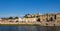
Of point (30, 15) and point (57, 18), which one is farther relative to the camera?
point (30, 15)

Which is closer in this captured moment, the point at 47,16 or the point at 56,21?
the point at 56,21

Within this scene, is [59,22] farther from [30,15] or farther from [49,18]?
[30,15]

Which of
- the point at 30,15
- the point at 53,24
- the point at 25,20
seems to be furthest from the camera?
the point at 30,15

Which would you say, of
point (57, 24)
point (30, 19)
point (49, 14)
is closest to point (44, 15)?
point (49, 14)

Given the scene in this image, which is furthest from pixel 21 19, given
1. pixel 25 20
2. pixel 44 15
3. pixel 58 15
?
pixel 58 15

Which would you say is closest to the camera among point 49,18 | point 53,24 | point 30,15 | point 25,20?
point 53,24

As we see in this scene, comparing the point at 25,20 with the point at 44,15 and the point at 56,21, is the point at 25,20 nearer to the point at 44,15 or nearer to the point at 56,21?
the point at 44,15

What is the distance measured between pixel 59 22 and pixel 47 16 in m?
14.7

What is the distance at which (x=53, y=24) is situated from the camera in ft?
227

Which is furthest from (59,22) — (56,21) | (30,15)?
(30,15)

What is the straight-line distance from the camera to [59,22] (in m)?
72.1

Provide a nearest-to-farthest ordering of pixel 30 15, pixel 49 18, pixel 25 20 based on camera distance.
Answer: pixel 49 18 < pixel 25 20 < pixel 30 15

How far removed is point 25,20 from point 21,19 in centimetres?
388

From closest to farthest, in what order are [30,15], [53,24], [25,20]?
1. [53,24]
2. [25,20]
3. [30,15]
